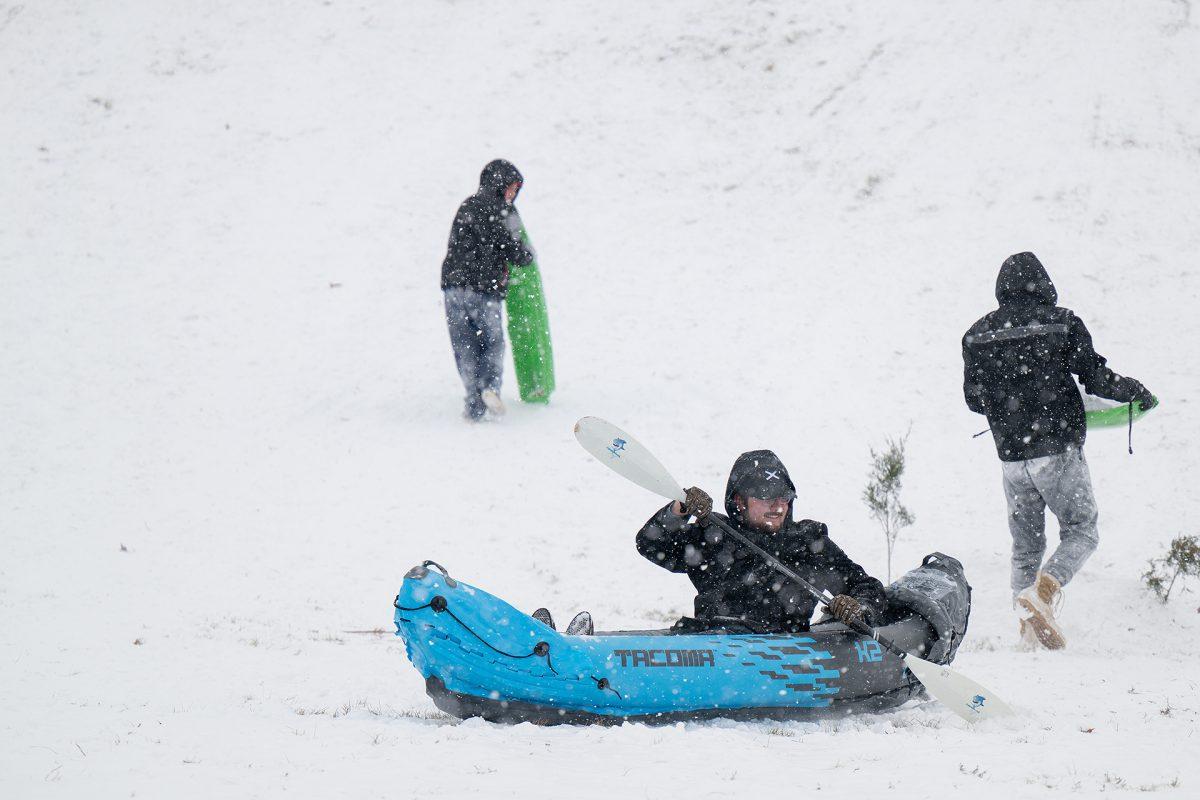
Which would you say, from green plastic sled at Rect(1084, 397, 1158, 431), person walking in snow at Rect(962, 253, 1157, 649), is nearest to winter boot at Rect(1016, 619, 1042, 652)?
person walking in snow at Rect(962, 253, 1157, 649)

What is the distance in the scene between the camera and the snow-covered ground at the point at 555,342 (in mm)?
4609

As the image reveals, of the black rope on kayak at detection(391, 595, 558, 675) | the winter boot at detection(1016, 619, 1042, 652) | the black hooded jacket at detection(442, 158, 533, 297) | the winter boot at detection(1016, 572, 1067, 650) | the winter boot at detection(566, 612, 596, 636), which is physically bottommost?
the winter boot at detection(1016, 619, 1042, 652)

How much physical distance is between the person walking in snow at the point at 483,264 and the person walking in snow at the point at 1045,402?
5.28 meters

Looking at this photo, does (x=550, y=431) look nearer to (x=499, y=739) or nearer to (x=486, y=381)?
(x=486, y=381)

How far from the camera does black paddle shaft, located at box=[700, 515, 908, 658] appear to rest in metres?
5.22

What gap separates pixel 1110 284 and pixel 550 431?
21.7ft

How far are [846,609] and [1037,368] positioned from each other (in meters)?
2.75

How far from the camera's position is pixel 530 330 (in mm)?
11227

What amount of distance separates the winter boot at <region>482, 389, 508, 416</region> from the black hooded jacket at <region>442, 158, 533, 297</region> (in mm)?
1018

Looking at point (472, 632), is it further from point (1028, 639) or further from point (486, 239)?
point (486, 239)

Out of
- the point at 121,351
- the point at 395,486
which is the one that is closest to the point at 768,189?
the point at 395,486

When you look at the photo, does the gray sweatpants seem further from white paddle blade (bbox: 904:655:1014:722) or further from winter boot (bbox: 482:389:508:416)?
winter boot (bbox: 482:389:508:416)

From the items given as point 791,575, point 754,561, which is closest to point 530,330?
point 754,561

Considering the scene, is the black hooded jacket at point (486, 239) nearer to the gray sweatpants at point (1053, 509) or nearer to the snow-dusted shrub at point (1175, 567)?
the gray sweatpants at point (1053, 509)
